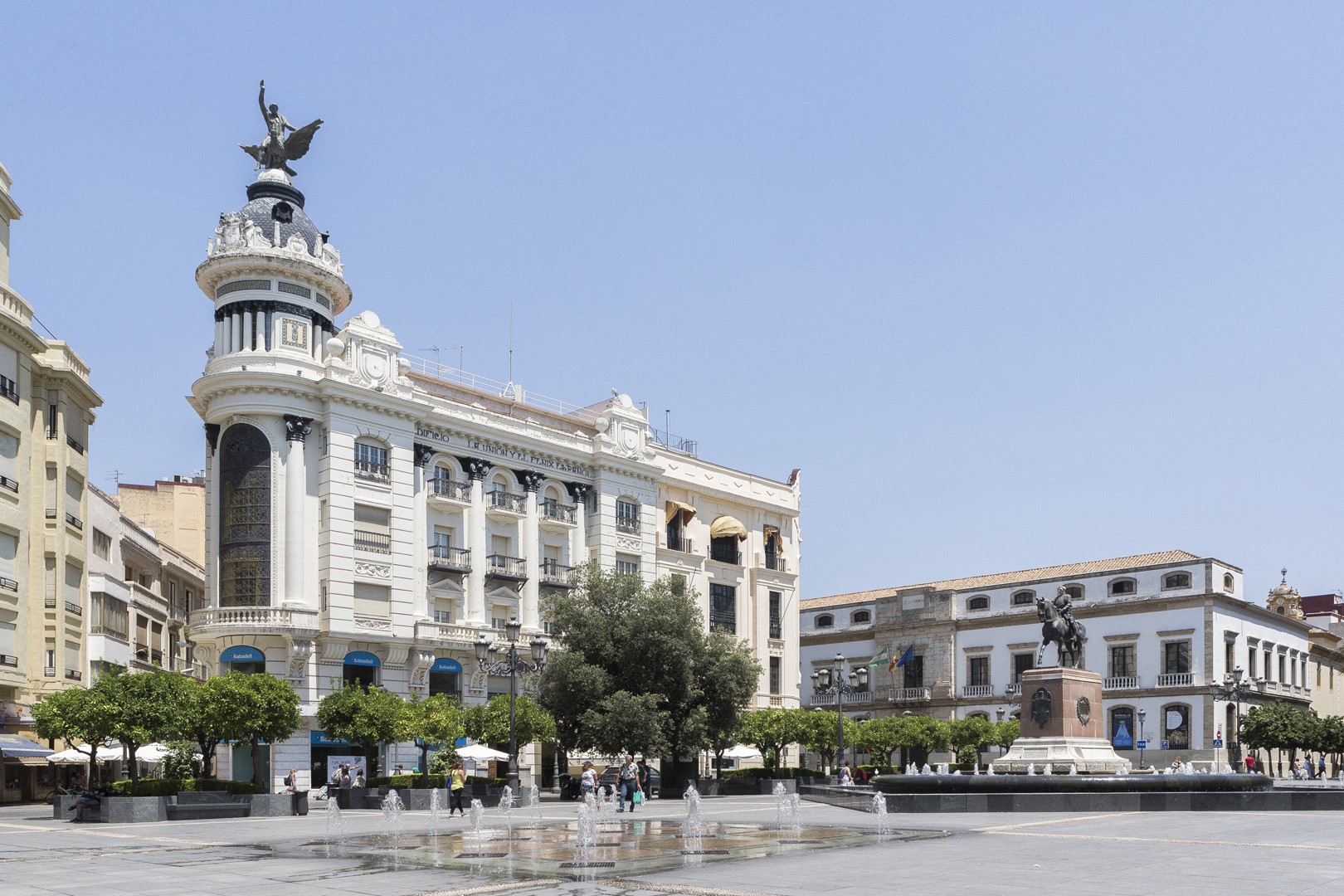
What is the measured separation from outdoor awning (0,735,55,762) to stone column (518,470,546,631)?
1774 cm

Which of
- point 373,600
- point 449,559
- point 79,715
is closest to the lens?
point 79,715

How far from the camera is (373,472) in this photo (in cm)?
4972

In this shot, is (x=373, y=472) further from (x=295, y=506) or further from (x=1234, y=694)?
(x=1234, y=694)

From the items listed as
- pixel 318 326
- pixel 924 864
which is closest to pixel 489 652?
pixel 318 326

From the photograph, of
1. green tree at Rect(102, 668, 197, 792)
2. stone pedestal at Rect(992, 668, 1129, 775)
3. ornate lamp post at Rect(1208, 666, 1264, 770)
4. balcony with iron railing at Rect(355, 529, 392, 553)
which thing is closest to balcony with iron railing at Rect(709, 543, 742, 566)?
balcony with iron railing at Rect(355, 529, 392, 553)

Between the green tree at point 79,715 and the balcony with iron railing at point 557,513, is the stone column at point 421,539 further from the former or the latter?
the green tree at point 79,715

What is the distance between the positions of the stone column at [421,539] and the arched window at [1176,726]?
126 feet

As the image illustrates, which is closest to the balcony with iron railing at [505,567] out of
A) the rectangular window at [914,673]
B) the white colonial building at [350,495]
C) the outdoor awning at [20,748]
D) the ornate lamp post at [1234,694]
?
the white colonial building at [350,495]

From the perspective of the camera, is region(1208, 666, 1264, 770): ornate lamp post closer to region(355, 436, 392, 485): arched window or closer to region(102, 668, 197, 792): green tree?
region(355, 436, 392, 485): arched window

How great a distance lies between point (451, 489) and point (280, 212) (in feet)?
40.0

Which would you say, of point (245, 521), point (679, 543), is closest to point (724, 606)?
point (679, 543)

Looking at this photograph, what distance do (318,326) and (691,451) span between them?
20737 millimetres

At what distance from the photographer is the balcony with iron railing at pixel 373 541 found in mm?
48781

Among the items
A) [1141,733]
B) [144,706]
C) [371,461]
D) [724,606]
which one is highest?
[371,461]
